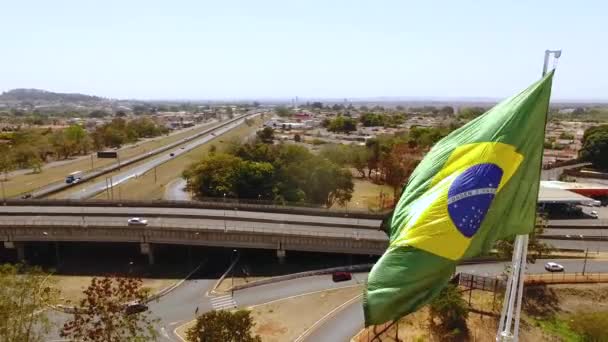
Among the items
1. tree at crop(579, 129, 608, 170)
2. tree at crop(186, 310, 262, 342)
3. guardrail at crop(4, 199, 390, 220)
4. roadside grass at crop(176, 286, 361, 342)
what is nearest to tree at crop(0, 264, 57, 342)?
tree at crop(186, 310, 262, 342)

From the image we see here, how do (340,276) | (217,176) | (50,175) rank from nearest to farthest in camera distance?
(340,276) < (217,176) < (50,175)

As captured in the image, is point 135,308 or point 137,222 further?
point 137,222

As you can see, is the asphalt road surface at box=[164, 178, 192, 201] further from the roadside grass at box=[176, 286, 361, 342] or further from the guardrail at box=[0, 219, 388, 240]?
the roadside grass at box=[176, 286, 361, 342]

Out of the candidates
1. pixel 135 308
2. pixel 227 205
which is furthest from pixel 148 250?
pixel 135 308

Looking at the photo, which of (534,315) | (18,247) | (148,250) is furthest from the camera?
(18,247)

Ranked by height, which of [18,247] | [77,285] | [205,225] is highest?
[205,225]

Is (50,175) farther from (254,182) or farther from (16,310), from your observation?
(16,310)

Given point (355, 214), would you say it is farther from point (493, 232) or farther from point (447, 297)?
point (493, 232)
